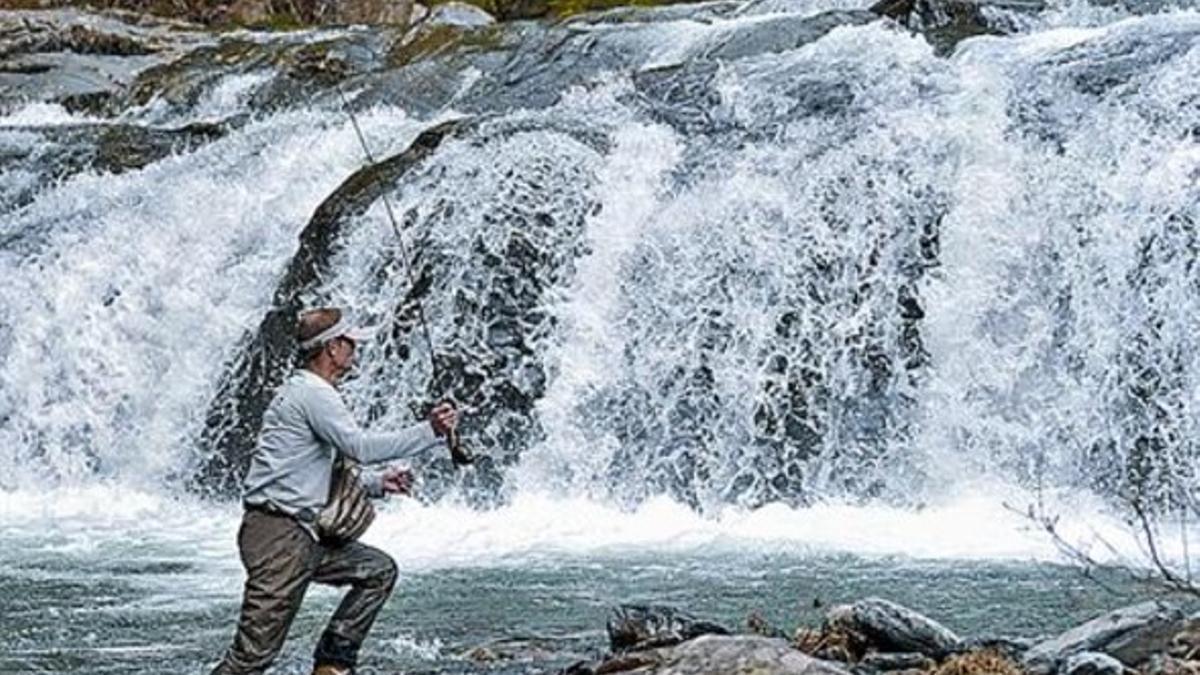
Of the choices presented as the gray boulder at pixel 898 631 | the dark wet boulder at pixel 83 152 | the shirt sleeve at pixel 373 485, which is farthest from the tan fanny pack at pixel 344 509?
the dark wet boulder at pixel 83 152

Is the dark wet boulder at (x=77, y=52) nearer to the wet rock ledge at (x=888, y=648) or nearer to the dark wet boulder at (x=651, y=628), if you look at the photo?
the dark wet boulder at (x=651, y=628)

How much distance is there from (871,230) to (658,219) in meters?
2.11

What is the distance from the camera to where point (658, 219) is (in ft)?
63.1

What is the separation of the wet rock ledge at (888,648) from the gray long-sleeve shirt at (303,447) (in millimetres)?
1482

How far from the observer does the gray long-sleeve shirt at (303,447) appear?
823 centimetres

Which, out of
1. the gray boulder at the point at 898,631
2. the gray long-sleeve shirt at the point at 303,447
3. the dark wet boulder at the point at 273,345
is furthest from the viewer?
the dark wet boulder at the point at 273,345

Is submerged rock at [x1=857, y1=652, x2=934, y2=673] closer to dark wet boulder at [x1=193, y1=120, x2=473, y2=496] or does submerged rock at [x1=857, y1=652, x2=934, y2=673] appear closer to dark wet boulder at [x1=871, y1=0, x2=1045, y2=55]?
dark wet boulder at [x1=193, y1=120, x2=473, y2=496]

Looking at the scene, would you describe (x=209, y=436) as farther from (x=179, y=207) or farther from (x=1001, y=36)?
(x=1001, y=36)

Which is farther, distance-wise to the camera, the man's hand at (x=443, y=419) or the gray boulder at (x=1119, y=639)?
the gray boulder at (x=1119, y=639)

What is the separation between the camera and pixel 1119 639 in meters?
9.33

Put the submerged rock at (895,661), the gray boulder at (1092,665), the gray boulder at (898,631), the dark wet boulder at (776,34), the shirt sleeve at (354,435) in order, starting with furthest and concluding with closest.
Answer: the dark wet boulder at (776,34), the gray boulder at (898,631), the submerged rock at (895,661), the gray boulder at (1092,665), the shirt sleeve at (354,435)

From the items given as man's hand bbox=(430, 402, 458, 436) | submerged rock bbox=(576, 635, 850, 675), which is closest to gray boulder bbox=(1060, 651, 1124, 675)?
submerged rock bbox=(576, 635, 850, 675)

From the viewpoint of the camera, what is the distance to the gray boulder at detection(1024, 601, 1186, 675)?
29.9 ft

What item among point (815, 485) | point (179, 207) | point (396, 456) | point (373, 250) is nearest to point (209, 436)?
point (373, 250)
